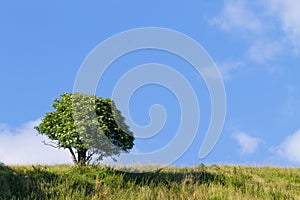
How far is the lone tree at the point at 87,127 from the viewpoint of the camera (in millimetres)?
21344

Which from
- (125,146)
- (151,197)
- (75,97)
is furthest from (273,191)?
(75,97)

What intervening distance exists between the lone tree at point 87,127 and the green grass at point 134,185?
5.30ft

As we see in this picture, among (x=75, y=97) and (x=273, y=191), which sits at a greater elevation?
(x=75, y=97)

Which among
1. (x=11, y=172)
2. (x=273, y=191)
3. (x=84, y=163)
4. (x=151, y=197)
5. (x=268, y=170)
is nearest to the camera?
(x=151, y=197)

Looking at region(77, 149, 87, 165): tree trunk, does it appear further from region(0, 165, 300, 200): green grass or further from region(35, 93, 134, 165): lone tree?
region(0, 165, 300, 200): green grass

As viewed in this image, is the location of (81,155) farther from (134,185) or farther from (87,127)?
(134,185)

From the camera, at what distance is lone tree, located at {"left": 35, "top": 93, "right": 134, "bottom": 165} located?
2134 cm

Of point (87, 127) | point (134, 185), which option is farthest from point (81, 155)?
point (134, 185)

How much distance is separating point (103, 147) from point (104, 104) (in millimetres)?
2198

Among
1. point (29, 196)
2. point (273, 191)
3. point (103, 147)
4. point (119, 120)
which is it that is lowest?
point (29, 196)

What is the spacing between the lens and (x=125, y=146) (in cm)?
2203

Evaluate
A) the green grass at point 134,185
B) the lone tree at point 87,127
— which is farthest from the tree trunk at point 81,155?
the green grass at point 134,185

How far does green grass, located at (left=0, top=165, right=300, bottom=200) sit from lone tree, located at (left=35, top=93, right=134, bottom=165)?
162 centimetres

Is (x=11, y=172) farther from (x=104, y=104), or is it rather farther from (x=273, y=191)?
(x=273, y=191)
